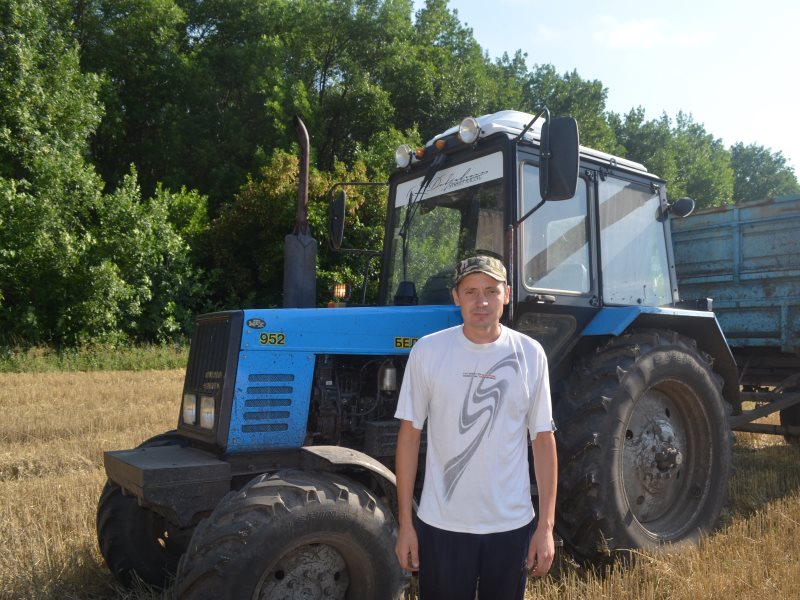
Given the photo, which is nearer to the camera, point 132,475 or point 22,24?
point 132,475

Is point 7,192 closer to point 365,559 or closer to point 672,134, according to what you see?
point 365,559

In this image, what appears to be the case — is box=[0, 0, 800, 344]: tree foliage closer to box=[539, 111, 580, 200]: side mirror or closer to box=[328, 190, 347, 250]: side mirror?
box=[328, 190, 347, 250]: side mirror

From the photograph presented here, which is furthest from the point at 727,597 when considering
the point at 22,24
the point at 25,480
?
the point at 22,24

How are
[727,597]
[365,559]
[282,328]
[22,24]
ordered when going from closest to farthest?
[365,559], [727,597], [282,328], [22,24]

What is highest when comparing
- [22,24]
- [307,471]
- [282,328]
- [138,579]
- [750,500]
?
[22,24]

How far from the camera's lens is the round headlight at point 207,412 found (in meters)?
3.50

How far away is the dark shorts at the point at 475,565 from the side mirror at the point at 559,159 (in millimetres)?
1761

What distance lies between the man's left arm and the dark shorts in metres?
0.04

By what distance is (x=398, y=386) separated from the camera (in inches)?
149

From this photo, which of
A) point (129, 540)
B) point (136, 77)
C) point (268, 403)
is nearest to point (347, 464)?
point (268, 403)

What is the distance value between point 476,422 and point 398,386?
5.25 ft

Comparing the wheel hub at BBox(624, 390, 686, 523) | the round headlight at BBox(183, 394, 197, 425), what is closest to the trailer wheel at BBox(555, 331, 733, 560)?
the wheel hub at BBox(624, 390, 686, 523)

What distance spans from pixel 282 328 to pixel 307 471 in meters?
0.77

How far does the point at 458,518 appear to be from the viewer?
2.19m
